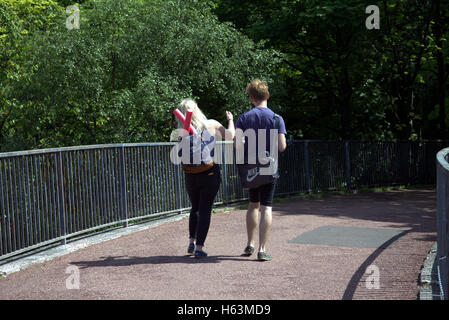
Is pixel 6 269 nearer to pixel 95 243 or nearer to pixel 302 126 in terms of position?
pixel 95 243

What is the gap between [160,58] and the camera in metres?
15.4

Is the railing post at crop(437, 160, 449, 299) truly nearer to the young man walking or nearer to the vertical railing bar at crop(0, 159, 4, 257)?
the young man walking

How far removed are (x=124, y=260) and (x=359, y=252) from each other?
9.48 ft

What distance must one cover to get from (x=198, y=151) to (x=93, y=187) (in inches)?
102

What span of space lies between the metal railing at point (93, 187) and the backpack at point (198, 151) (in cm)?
205

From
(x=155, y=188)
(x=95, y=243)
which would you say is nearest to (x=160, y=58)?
(x=155, y=188)

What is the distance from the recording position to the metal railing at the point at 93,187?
7078mm

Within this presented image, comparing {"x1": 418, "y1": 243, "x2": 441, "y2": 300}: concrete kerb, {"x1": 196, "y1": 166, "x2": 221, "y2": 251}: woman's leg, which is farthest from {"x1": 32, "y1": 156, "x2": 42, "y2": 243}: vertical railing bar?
{"x1": 418, "y1": 243, "x2": 441, "y2": 300}: concrete kerb

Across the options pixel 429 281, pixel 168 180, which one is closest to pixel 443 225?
pixel 429 281

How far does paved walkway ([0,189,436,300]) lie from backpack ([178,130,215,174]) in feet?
3.59

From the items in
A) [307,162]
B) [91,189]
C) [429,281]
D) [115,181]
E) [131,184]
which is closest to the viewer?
[429,281]

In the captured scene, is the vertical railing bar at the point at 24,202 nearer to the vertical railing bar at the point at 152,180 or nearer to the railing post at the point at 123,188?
the railing post at the point at 123,188

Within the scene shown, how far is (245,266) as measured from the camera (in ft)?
21.4

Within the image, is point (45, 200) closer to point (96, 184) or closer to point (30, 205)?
point (30, 205)
